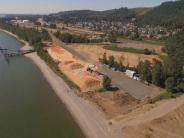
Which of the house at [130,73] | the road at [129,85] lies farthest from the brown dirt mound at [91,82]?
the house at [130,73]

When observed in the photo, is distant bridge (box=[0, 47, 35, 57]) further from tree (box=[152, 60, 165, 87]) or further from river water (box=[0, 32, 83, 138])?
tree (box=[152, 60, 165, 87])

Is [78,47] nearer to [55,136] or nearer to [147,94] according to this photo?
[147,94]

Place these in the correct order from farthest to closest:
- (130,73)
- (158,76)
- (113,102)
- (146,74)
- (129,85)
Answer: (130,73) < (129,85) < (146,74) < (158,76) < (113,102)

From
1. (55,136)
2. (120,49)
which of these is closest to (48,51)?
(120,49)

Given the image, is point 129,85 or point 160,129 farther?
point 129,85

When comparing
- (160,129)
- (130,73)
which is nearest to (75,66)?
(130,73)

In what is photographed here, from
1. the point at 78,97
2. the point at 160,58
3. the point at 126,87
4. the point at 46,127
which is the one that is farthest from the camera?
the point at 160,58

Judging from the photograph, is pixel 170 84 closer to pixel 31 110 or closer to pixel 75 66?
pixel 31 110
